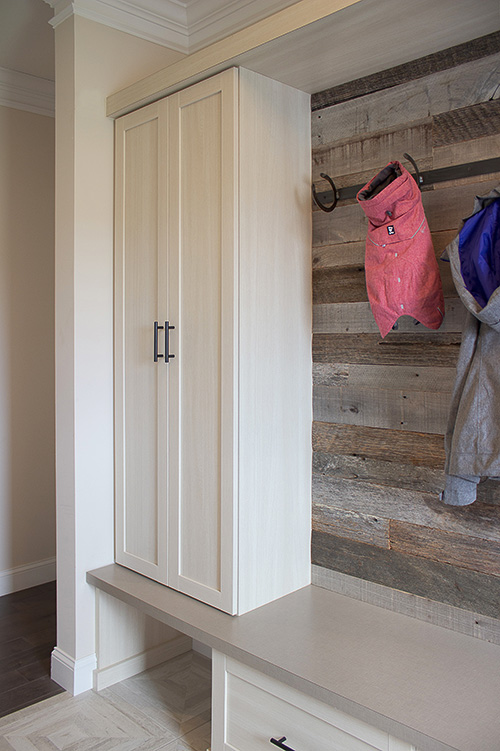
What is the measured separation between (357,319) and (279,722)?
1243 mm

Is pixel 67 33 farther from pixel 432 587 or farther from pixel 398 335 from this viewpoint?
pixel 432 587

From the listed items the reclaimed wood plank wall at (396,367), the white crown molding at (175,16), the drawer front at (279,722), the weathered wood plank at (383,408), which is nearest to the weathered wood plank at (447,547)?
the reclaimed wood plank wall at (396,367)

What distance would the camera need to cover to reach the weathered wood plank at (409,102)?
1741 millimetres

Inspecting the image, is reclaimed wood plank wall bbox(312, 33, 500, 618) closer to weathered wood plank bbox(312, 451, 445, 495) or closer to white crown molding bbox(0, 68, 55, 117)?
weathered wood plank bbox(312, 451, 445, 495)

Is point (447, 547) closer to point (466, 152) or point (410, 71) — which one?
point (466, 152)

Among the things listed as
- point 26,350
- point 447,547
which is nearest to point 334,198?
point 447,547

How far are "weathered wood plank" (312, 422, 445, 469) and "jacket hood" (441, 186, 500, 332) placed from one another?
475mm

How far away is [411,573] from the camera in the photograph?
1925 millimetres

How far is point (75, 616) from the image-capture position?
2.38m

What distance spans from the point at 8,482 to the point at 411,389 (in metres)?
2.41

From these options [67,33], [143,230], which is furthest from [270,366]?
[67,33]

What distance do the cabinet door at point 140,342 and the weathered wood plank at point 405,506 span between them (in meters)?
0.61

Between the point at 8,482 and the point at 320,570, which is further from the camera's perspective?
the point at 8,482

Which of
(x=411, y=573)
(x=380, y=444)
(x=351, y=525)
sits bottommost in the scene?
(x=411, y=573)
